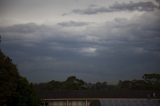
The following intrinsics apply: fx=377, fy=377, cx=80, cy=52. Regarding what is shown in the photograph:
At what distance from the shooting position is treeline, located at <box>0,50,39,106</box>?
73.4ft

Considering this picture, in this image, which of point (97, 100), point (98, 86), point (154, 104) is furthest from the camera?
point (98, 86)

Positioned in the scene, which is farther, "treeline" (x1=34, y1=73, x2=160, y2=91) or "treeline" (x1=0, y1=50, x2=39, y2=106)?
"treeline" (x1=34, y1=73, x2=160, y2=91)

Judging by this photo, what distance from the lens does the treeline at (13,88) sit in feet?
73.4

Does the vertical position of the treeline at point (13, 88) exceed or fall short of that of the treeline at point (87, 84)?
it falls short

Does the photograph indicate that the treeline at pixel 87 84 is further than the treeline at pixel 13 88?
Yes

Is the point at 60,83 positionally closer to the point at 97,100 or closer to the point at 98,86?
the point at 98,86

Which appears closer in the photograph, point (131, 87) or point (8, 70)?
point (8, 70)

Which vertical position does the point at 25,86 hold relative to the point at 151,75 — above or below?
below

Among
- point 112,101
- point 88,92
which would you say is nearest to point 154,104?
point 112,101

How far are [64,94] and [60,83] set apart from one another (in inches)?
528

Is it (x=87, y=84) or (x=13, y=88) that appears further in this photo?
(x=87, y=84)

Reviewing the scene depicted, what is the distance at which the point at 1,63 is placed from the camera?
22609 mm

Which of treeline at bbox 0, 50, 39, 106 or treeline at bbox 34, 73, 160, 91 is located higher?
treeline at bbox 34, 73, 160, 91

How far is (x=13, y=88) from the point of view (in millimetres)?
22938
